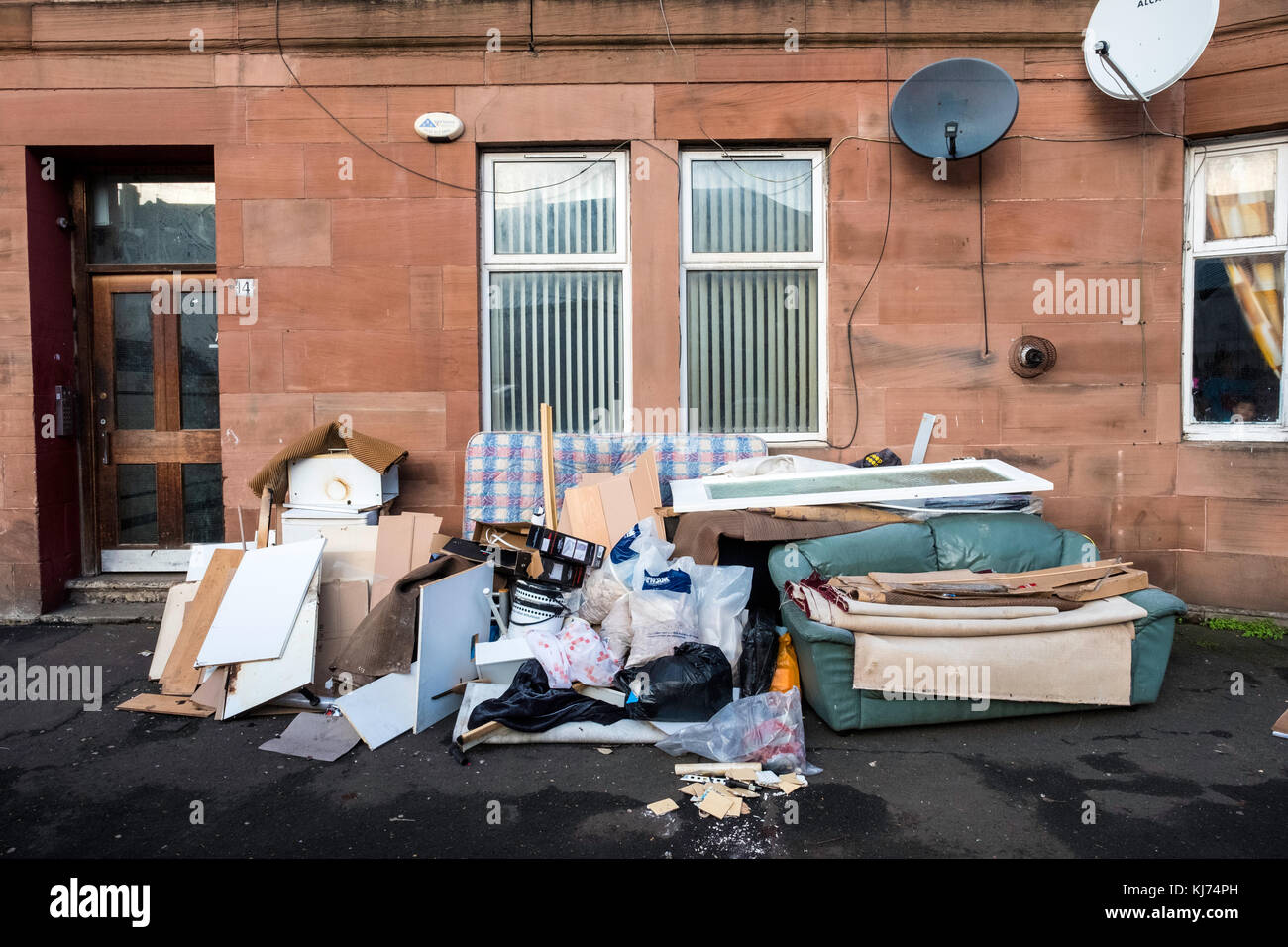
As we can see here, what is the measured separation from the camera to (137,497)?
19.6 ft

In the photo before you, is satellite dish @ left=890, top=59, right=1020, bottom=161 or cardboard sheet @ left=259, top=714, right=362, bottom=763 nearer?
cardboard sheet @ left=259, top=714, right=362, bottom=763

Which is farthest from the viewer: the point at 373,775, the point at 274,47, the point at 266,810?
the point at 274,47

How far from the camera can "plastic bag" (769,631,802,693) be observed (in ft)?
12.2

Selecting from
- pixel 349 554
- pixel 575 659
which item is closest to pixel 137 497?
pixel 349 554

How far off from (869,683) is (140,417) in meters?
5.40

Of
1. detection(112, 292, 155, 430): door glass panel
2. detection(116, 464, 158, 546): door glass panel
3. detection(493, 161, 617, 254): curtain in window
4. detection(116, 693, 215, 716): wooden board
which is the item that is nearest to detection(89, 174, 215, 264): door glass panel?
detection(112, 292, 155, 430): door glass panel

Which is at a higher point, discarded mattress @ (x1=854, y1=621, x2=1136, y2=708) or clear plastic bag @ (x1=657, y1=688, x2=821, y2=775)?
discarded mattress @ (x1=854, y1=621, x2=1136, y2=708)

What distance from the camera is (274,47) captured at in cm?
548

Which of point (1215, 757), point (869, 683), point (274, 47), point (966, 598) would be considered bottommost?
point (1215, 757)

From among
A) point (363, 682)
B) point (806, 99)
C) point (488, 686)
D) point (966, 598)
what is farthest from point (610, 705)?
point (806, 99)

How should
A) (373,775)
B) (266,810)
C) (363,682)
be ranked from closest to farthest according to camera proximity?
(266,810), (373,775), (363,682)

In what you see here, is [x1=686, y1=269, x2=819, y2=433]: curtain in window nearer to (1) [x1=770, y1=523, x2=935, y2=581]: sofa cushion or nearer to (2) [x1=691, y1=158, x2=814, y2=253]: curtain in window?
(2) [x1=691, y1=158, x2=814, y2=253]: curtain in window

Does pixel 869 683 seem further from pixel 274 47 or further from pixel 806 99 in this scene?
pixel 274 47

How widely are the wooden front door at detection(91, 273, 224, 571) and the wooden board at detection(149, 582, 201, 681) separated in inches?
55.9
